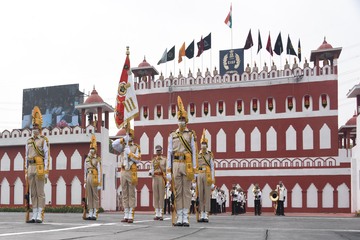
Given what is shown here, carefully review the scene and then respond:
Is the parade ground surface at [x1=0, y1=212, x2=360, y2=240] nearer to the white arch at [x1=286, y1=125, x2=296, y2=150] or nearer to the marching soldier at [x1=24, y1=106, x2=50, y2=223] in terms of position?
the marching soldier at [x1=24, y1=106, x2=50, y2=223]

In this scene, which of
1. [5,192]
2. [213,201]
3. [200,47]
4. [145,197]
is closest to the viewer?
[213,201]

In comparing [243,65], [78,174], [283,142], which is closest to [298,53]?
[243,65]

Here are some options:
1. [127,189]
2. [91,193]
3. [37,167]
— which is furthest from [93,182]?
[37,167]

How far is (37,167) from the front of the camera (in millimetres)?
14164

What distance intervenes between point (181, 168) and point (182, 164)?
0.11 m

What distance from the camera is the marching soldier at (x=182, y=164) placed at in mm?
13195

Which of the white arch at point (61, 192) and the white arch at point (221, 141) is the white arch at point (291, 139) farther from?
the white arch at point (61, 192)

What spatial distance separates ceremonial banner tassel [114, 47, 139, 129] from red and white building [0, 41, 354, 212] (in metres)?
21.1

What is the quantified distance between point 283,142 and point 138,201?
474 inches

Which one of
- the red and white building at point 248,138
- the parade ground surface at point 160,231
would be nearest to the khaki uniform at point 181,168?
the parade ground surface at point 160,231

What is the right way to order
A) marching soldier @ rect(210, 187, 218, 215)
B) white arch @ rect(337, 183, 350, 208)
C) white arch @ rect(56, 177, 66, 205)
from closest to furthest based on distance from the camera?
marching soldier @ rect(210, 187, 218, 215) < white arch @ rect(337, 183, 350, 208) < white arch @ rect(56, 177, 66, 205)

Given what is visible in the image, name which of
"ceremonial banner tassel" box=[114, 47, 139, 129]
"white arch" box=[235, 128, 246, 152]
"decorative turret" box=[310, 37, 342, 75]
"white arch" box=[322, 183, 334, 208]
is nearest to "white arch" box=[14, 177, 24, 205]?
"white arch" box=[235, 128, 246, 152]

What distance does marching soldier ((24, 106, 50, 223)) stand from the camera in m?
14.1

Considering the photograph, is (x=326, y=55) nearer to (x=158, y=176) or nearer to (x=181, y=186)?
(x=158, y=176)
